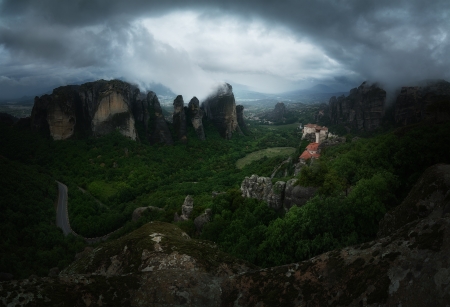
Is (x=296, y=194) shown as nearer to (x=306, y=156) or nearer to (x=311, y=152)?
(x=306, y=156)

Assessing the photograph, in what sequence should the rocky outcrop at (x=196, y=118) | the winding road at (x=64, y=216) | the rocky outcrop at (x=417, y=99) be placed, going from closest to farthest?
the winding road at (x=64, y=216), the rocky outcrop at (x=417, y=99), the rocky outcrop at (x=196, y=118)

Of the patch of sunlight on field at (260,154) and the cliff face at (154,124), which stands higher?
the cliff face at (154,124)

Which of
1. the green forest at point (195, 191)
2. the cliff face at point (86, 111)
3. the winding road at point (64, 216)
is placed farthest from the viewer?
the cliff face at point (86, 111)

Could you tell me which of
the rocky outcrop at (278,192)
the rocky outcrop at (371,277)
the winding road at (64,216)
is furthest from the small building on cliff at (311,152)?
the rocky outcrop at (371,277)

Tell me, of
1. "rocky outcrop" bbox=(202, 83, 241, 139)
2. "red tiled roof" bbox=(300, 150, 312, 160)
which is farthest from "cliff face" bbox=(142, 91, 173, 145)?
"red tiled roof" bbox=(300, 150, 312, 160)

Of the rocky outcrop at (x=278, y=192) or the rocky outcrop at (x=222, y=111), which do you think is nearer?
the rocky outcrop at (x=278, y=192)

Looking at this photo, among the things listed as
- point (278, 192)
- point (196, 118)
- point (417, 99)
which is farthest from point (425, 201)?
point (196, 118)

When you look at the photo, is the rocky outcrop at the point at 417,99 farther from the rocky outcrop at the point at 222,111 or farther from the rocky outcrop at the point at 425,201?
the rocky outcrop at the point at 425,201

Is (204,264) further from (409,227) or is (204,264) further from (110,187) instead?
(110,187)
